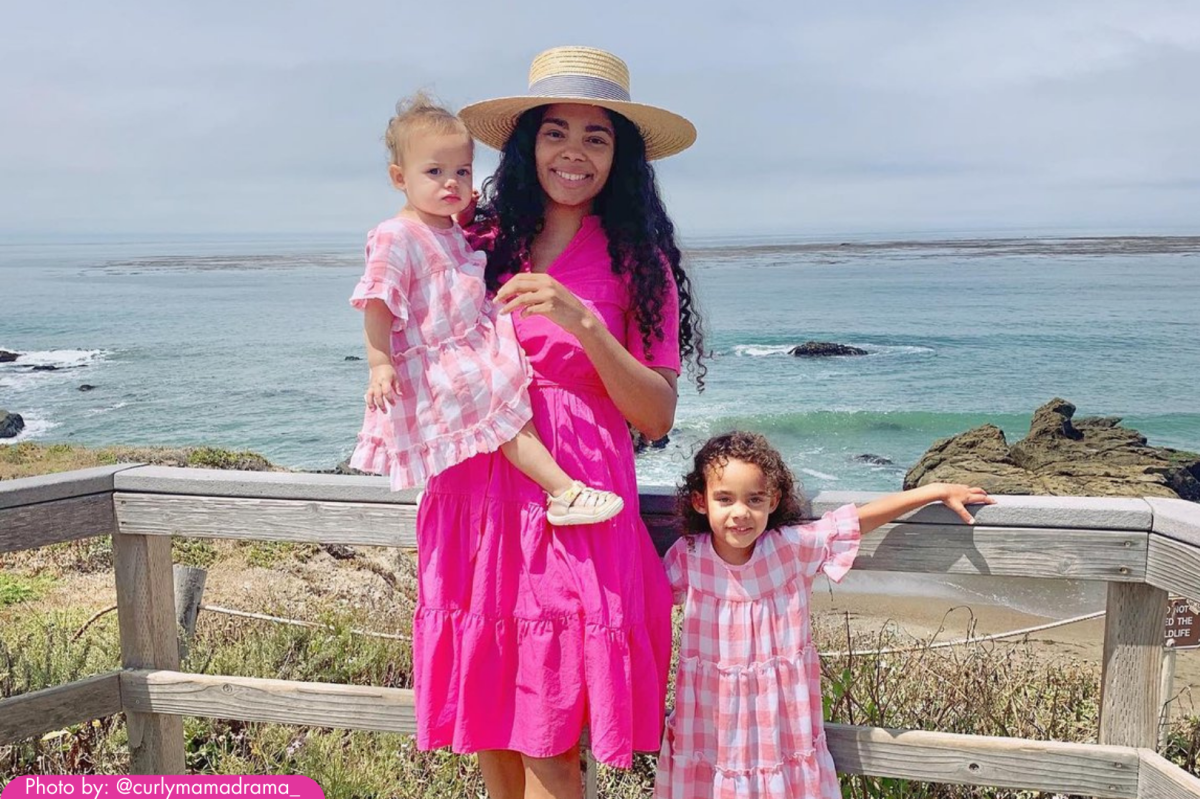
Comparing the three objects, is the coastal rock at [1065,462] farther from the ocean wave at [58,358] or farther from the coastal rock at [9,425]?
the ocean wave at [58,358]

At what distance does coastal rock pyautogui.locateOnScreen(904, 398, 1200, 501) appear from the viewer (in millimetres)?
15148

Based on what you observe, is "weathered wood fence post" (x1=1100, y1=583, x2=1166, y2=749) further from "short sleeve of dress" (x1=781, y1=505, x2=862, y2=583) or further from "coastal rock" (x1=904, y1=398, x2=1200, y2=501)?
"coastal rock" (x1=904, y1=398, x2=1200, y2=501)

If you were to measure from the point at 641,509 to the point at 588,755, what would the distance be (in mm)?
610

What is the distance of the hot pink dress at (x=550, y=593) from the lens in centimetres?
214

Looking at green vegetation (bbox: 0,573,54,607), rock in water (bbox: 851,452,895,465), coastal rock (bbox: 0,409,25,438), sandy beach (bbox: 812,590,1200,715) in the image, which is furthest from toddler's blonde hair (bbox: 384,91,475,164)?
coastal rock (bbox: 0,409,25,438)

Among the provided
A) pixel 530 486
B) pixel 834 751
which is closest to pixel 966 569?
pixel 834 751

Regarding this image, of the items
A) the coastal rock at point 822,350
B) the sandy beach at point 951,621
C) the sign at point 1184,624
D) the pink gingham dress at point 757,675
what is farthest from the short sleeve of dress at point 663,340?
the coastal rock at point 822,350

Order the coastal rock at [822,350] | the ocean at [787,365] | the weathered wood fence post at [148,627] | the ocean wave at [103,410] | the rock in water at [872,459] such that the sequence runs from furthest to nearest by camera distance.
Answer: the coastal rock at [822,350], the ocean wave at [103,410], the ocean at [787,365], the rock in water at [872,459], the weathered wood fence post at [148,627]

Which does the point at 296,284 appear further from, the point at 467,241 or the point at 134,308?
the point at 467,241

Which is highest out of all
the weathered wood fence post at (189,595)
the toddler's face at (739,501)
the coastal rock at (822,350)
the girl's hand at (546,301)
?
the girl's hand at (546,301)

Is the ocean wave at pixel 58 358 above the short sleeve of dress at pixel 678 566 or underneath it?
underneath

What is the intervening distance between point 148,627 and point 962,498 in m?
2.09

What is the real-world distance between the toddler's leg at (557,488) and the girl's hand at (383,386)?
0.26 m

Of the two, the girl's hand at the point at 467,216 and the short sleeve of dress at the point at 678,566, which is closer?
the short sleeve of dress at the point at 678,566
